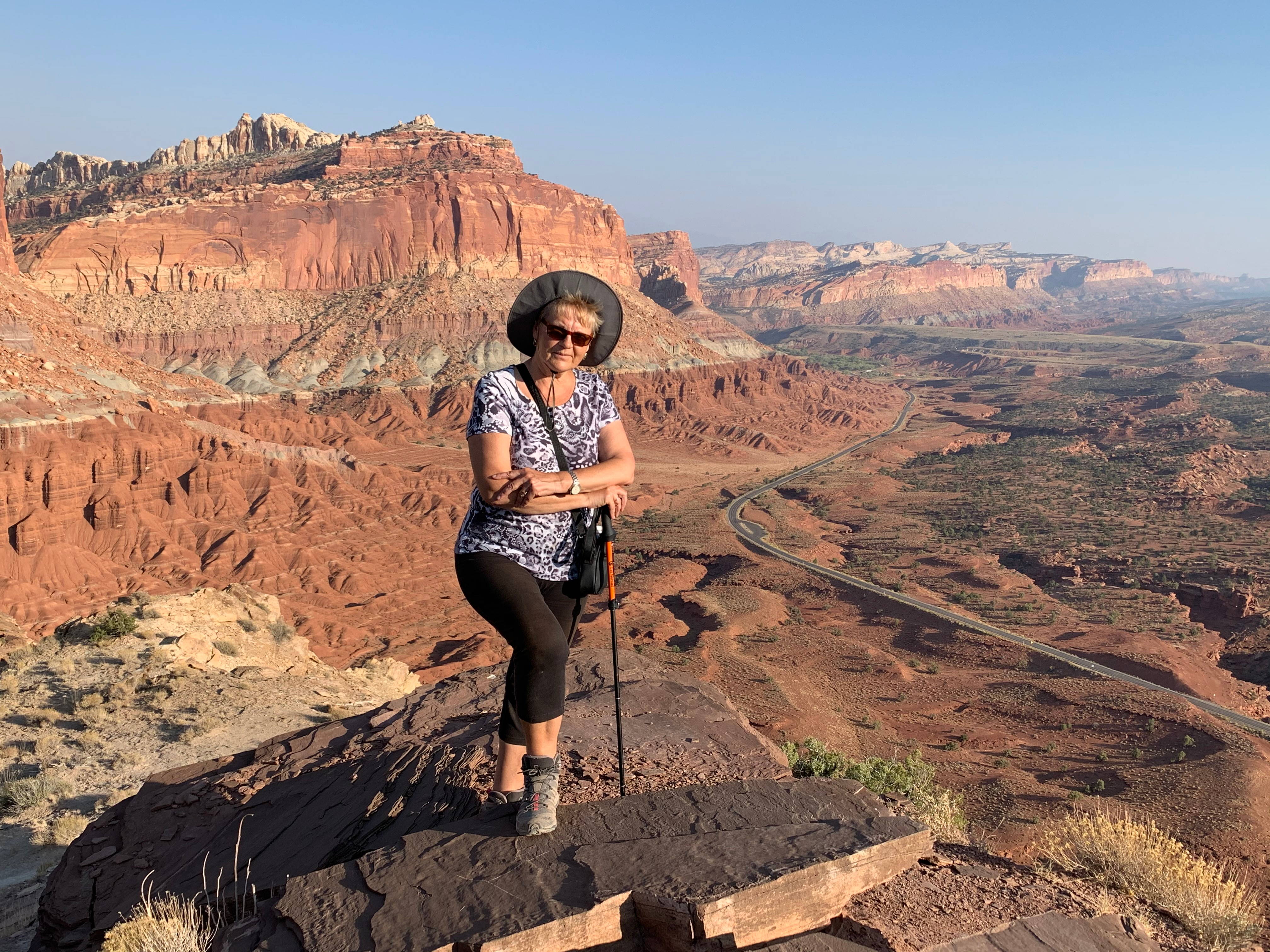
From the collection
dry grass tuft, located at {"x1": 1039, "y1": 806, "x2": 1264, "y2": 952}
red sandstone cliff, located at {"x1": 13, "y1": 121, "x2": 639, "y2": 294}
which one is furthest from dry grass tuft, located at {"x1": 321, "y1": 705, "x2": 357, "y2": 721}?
red sandstone cliff, located at {"x1": 13, "y1": 121, "x2": 639, "y2": 294}

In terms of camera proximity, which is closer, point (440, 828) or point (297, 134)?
point (440, 828)

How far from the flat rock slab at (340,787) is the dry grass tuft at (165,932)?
317mm

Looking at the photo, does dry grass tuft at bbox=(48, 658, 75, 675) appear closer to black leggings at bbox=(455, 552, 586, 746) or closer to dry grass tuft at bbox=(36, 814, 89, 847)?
dry grass tuft at bbox=(36, 814, 89, 847)

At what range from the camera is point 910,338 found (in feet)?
474

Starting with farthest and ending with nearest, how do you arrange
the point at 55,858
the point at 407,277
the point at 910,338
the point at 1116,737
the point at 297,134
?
the point at 910,338
the point at 297,134
the point at 407,277
the point at 1116,737
the point at 55,858

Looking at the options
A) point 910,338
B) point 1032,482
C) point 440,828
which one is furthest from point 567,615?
point 910,338

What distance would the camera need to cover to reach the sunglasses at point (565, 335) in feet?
11.3

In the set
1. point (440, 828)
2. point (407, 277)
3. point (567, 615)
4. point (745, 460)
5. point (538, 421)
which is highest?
point (407, 277)

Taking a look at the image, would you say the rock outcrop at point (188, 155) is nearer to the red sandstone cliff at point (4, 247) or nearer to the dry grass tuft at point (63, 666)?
the red sandstone cliff at point (4, 247)

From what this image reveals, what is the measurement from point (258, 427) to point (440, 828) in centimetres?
4906

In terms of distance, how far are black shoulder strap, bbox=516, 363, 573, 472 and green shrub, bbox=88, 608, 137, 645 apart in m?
11.9

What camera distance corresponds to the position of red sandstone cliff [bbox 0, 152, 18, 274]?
3862 cm

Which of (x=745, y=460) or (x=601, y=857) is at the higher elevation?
(x=601, y=857)

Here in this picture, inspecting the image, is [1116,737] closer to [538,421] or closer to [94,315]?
[538,421]
